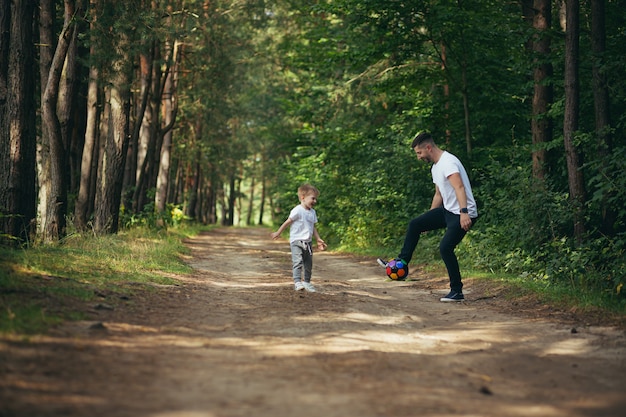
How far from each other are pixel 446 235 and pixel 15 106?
322 inches

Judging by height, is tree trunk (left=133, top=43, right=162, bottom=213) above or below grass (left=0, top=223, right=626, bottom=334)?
above

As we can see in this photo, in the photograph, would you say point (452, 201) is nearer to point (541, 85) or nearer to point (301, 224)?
point (301, 224)

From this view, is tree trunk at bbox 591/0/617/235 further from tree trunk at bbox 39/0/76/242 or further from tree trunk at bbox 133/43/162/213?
tree trunk at bbox 133/43/162/213

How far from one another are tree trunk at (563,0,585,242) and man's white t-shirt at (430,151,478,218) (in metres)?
2.85

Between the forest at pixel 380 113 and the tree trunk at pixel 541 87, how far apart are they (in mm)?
40

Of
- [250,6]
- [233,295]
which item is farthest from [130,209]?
[233,295]

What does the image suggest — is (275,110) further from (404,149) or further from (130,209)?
(404,149)

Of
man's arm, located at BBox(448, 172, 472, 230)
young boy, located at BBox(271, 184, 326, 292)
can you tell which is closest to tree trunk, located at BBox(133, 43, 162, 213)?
young boy, located at BBox(271, 184, 326, 292)

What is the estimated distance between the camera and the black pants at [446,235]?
31.4ft

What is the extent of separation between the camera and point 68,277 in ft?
28.5

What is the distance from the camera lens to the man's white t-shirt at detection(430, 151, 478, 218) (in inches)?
372

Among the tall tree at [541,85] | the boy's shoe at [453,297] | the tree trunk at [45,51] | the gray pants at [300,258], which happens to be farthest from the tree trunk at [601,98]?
the tree trunk at [45,51]

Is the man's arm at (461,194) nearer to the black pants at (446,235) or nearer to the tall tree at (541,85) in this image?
the black pants at (446,235)

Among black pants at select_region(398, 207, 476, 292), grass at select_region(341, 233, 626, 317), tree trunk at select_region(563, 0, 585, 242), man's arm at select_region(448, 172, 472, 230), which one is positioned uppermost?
tree trunk at select_region(563, 0, 585, 242)
